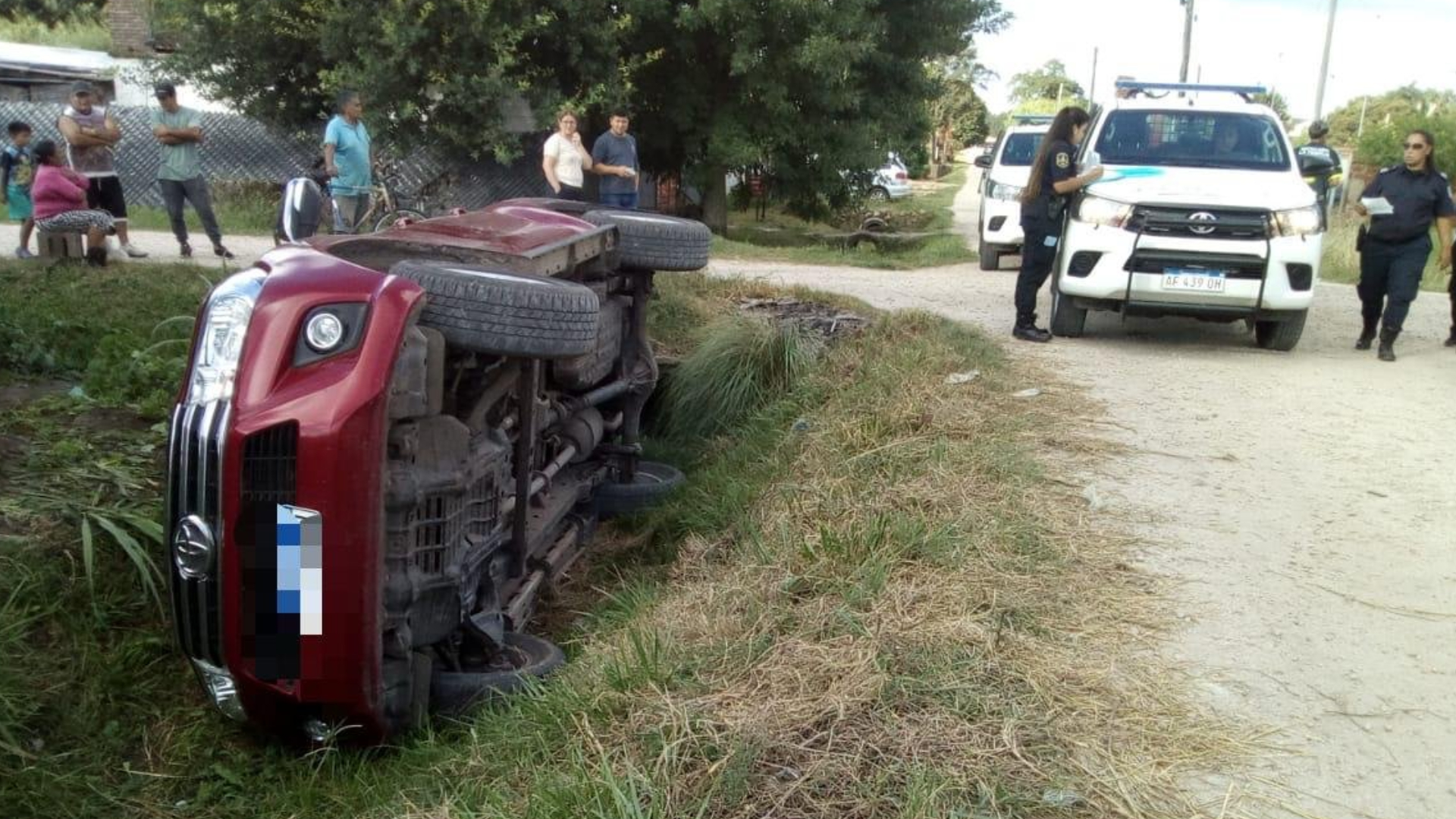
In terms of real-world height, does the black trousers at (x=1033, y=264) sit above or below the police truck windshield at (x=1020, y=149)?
below

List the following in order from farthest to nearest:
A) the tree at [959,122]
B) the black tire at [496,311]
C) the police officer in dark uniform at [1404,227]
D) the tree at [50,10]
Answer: the tree at [959,122] → the tree at [50,10] → the police officer in dark uniform at [1404,227] → the black tire at [496,311]

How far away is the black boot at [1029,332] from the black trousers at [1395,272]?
8.38 feet

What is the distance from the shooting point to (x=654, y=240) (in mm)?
5633

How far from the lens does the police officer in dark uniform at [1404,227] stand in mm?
8492

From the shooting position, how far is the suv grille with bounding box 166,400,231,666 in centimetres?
291

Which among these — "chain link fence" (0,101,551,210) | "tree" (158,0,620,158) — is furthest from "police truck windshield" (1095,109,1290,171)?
"chain link fence" (0,101,551,210)

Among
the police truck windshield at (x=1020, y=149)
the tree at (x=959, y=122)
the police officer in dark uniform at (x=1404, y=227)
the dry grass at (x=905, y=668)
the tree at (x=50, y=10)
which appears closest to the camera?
the dry grass at (x=905, y=668)

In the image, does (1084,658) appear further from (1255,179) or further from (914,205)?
(914,205)

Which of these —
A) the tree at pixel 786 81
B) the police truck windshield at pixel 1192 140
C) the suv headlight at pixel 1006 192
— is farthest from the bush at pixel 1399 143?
the police truck windshield at pixel 1192 140

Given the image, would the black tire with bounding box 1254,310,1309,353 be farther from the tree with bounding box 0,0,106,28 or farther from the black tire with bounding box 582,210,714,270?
the tree with bounding box 0,0,106,28

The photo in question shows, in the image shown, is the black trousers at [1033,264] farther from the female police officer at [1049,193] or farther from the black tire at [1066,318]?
the black tire at [1066,318]

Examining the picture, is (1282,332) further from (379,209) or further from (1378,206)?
(379,209)

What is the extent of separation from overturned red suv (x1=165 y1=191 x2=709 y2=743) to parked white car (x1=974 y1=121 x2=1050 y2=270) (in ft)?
38.4

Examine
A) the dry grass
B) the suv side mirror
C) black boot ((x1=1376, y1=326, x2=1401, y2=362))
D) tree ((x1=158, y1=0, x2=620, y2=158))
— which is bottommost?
the dry grass
